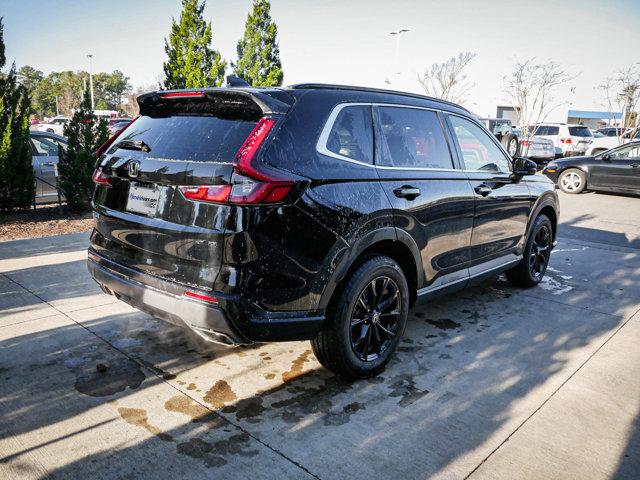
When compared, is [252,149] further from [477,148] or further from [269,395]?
[477,148]

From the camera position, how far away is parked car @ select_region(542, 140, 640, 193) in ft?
43.5

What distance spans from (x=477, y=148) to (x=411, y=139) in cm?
111

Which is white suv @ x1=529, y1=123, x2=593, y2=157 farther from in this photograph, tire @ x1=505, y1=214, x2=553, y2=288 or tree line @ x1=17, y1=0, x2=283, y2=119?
tire @ x1=505, y1=214, x2=553, y2=288

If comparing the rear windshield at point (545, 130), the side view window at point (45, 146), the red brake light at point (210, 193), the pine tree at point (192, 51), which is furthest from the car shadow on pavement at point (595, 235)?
the rear windshield at point (545, 130)

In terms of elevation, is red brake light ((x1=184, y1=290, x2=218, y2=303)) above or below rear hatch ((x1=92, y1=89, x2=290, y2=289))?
below

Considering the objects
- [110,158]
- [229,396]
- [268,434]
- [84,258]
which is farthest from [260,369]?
[84,258]

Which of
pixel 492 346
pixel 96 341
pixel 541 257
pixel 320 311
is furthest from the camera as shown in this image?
pixel 541 257

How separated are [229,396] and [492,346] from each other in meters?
2.13

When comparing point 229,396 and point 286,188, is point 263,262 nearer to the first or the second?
point 286,188

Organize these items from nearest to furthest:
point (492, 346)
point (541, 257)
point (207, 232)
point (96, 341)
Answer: point (207, 232) < point (96, 341) < point (492, 346) < point (541, 257)

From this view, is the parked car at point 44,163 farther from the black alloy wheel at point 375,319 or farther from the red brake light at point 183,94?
the black alloy wheel at point 375,319

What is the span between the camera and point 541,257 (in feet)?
18.7

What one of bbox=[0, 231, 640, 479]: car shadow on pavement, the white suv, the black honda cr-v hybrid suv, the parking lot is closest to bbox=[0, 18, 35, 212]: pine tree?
the parking lot

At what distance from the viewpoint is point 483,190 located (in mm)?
4281
